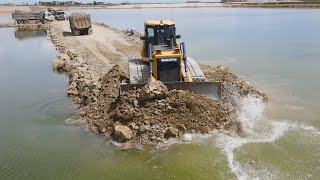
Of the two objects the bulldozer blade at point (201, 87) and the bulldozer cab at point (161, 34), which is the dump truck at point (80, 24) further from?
the bulldozer blade at point (201, 87)

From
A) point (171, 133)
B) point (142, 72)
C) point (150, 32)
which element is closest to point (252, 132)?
point (171, 133)

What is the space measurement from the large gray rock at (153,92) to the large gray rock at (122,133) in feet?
4.05

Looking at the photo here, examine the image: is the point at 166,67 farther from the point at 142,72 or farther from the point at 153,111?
the point at 153,111

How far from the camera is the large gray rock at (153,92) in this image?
12797mm

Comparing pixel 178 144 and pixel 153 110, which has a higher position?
pixel 153 110

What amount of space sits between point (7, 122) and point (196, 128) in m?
7.27

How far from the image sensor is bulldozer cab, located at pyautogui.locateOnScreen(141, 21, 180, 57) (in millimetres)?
15070

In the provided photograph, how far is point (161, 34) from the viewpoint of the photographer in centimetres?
1528

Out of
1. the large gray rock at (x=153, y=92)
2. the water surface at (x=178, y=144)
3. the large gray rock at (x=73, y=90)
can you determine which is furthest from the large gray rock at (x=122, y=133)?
the large gray rock at (x=73, y=90)

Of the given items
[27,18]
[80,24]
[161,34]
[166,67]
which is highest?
[27,18]

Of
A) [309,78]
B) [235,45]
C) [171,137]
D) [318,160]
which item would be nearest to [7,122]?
[171,137]

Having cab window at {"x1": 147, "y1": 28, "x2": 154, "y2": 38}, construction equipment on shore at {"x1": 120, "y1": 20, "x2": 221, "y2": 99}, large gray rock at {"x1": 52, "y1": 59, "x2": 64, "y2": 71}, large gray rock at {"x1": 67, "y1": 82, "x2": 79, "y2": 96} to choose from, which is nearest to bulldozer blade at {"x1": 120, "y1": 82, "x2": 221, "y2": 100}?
construction equipment on shore at {"x1": 120, "y1": 20, "x2": 221, "y2": 99}

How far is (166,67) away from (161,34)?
183 centimetres

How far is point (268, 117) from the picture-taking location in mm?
14125
